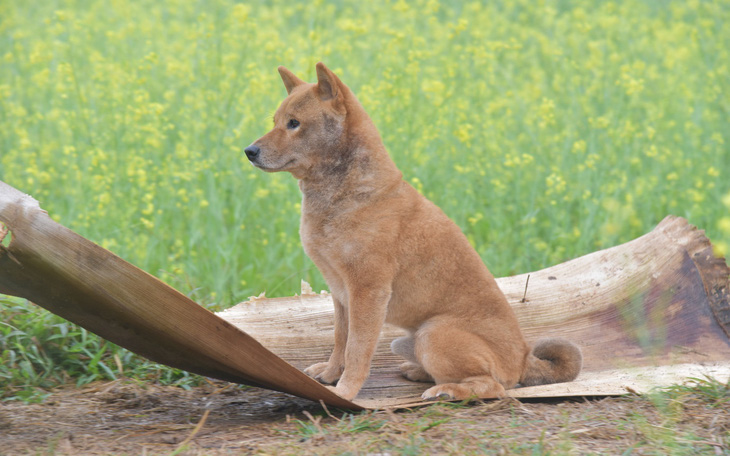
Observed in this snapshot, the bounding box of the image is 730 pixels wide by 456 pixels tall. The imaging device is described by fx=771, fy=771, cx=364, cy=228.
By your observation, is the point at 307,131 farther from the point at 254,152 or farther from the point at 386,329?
the point at 386,329

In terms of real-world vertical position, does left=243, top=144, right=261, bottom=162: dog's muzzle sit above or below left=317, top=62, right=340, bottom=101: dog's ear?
below

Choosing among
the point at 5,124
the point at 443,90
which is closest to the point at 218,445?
the point at 443,90

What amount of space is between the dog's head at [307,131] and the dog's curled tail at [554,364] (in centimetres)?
135

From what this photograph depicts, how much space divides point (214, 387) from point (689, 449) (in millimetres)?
2222

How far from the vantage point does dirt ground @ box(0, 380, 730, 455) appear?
280 centimetres

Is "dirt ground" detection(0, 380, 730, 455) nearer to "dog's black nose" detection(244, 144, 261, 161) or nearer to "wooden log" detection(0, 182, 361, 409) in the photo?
"wooden log" detection(0, 182, 361, 409)

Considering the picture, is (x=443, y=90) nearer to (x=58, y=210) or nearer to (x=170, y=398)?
(x=58, y=210)

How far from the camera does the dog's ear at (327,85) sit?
3.39 meters

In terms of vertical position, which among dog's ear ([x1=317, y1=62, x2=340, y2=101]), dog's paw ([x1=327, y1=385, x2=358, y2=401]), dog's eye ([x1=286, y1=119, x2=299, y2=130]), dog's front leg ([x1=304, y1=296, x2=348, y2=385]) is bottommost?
dog's paw ([x1=327, y1=385, x2=358, y2=401])

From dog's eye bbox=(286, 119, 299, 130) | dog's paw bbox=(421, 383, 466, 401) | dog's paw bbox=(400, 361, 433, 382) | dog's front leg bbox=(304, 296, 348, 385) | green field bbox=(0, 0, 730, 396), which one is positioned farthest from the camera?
green field bbox=(0, 0, 730, 396)

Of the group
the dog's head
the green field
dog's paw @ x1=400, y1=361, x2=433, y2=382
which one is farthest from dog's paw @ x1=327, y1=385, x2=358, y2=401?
the green field

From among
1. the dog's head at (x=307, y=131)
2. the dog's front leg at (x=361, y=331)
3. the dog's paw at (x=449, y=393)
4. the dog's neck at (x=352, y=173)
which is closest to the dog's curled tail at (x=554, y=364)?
the dog's paw at (x=449, y=393)

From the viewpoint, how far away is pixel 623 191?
6.32m

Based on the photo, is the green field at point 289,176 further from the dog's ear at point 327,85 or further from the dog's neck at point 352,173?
the dog's ear at point 327,85
